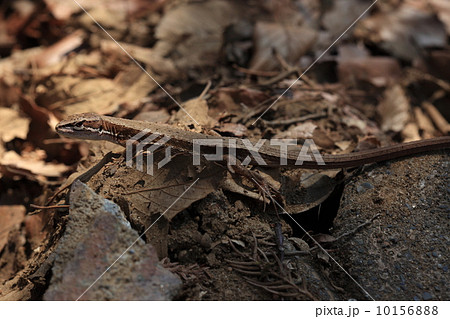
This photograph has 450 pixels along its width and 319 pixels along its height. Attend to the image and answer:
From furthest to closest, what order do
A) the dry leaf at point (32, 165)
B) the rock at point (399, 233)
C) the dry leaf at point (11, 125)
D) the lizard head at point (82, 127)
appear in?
the dry leaf at point (11, 125), the dry leaf at point (32, 165), the lizard head at point (82, 127), the rock at point (399, 233)

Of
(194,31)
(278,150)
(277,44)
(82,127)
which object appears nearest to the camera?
(278,150)

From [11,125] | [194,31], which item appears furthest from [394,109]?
[11,125]

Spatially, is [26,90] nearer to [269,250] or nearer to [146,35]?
[146,35]

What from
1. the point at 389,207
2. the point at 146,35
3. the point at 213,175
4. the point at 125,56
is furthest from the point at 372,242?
the point at 146,35

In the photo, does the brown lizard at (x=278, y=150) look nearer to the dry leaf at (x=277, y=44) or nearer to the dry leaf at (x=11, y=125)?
the dry leaf at (x=11, y=125)

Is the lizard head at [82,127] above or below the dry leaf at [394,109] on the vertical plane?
above

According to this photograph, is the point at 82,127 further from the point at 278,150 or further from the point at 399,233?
the point at 399,233

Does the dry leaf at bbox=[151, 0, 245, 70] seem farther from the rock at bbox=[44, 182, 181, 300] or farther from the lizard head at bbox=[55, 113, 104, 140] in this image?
the rock at bbox=[44, 182, 181, 300]

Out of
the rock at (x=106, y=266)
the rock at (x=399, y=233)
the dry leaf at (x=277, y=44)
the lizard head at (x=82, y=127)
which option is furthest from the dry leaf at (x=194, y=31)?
the rock at (x=106, y=266)

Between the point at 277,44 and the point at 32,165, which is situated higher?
the point at 277,44
